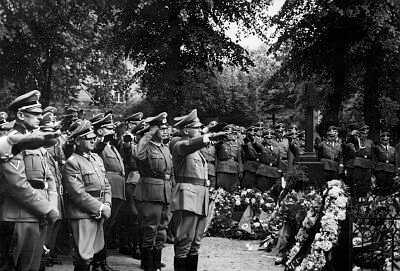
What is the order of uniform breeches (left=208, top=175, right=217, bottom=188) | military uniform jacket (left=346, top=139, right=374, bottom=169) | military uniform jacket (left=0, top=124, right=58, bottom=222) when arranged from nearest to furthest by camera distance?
military uniform jacket (left=0, top=124, right=58, bottom=222), military uniform jacket (left=346, top=139, right=374, bottom=169), uniform breeches (left=208, top=175, right=217, bottom=188)

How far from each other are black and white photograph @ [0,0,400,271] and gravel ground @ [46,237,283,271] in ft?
0.16

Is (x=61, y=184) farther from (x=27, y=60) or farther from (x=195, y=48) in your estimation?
(x=27, y=60)

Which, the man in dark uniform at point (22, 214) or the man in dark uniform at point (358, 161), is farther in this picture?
the man in dark uniform at point (358, 161)

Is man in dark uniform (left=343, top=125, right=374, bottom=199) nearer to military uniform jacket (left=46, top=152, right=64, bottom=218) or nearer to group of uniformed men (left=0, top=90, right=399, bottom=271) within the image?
group of uniformed men (left=0, top=90, right=399, bottom=271)

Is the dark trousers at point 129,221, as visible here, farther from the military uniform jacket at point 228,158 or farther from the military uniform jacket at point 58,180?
the military uniform jacket at point 228,158

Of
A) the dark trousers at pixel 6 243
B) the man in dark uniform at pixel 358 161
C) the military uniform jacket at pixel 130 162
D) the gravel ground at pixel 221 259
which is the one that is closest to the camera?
the dark trousers at pixel 6 243

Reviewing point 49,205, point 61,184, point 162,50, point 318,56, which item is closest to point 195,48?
point 162,50

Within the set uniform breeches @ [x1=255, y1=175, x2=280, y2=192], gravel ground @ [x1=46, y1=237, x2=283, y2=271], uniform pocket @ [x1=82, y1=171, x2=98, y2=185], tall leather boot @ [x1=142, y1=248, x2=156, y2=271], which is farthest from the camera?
uniform breeches @ [x1=255, y1=175, x2=280, y2=192]

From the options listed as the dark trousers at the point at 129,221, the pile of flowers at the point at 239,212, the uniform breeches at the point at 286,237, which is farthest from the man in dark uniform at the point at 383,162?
the dark trousers at the point at 129,221

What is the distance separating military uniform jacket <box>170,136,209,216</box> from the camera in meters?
7.93

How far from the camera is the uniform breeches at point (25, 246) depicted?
590cm

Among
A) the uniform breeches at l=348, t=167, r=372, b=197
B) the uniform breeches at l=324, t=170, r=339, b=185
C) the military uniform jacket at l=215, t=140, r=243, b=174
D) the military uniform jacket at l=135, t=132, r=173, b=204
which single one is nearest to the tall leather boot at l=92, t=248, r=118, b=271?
the military uniform jacket at l=135, t=132, r=173, b=204

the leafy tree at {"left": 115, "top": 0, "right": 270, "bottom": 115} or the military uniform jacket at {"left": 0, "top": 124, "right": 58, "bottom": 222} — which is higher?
the leafy tree at {"left": 115, "top": 0, "right": 270, "bottom": 115}

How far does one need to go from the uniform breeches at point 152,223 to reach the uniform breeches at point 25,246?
290 cm
